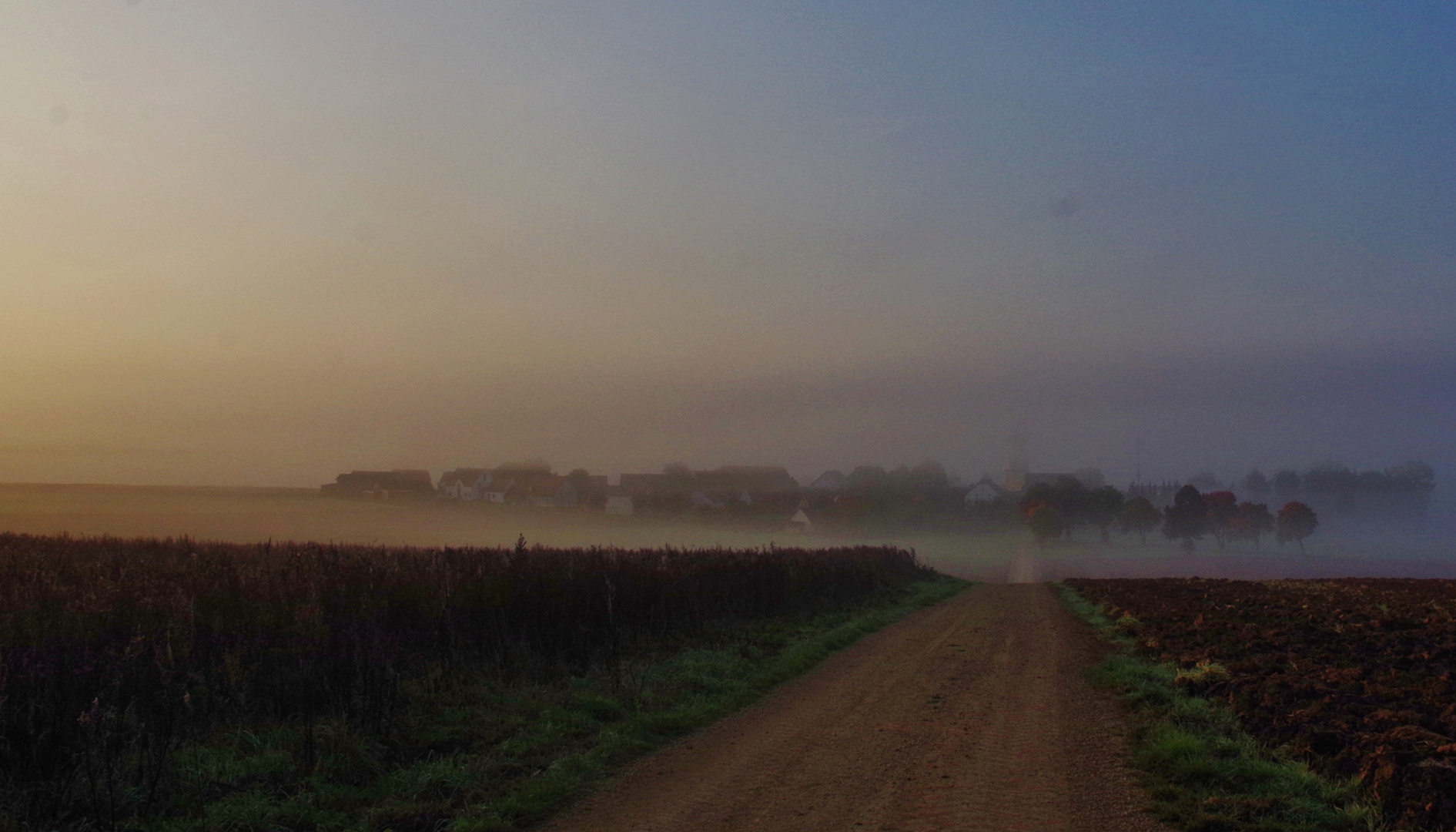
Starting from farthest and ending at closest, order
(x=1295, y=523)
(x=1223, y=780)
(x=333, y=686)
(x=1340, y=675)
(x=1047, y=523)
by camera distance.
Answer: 1. (x=1295, y=523)
2. (x=1047, y=523)
3. (x=1340, y=675)
4. (x=333, y=686)
5. (x=1223, y=780)

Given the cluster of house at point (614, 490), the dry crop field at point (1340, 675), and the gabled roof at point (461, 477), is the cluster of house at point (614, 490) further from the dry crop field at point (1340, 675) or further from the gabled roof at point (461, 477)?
the dry crop field at point (1340, 675)

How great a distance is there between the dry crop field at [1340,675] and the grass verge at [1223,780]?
24 cm

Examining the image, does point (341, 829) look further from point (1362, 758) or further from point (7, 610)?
point (1362, 758)

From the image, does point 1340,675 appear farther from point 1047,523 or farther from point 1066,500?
point 1066,500

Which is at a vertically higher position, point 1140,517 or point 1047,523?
point 1140,517

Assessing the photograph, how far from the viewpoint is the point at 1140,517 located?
108m

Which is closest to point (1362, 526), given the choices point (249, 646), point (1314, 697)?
point (1314, 697)

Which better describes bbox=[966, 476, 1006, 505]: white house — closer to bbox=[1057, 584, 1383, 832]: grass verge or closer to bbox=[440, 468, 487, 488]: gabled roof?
bbox=[440, 468, 487, 488]: gabled roof

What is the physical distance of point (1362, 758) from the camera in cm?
776

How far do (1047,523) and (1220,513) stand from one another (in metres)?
22.7

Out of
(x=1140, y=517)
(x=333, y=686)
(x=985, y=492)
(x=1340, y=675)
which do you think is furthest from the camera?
(x=985, y=492)

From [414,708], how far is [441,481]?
118 metres

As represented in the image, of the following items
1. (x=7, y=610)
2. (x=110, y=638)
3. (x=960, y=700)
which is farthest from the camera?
(x=960, y=700)

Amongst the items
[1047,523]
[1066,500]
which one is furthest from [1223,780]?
[1066,500]
